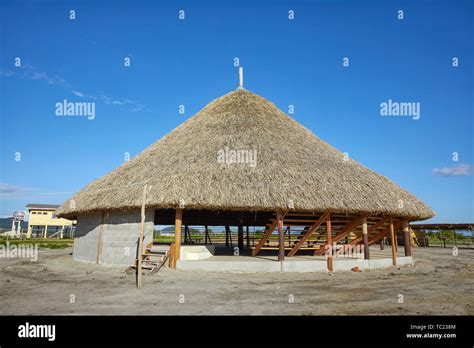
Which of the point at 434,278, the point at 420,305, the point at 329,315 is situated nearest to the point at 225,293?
the point at 329,315

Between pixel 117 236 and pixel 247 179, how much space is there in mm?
6772

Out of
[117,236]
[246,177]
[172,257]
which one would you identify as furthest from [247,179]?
[117,236]

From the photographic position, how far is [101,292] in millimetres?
9477

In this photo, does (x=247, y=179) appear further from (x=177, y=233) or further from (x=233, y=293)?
(x=233, y=293)

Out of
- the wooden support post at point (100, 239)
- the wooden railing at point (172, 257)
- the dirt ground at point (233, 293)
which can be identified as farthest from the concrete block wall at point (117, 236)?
the wooden railing at point (172, 257)

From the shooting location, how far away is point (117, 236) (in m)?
15.4

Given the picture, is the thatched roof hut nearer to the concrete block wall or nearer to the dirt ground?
the concrete block wall

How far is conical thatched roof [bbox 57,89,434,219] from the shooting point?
45.2ft

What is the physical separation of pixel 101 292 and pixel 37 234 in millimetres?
52492

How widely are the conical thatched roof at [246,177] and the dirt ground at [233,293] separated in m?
2.95

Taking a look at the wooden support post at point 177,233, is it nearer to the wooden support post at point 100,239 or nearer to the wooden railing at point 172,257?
the wooden railing at point 172,257

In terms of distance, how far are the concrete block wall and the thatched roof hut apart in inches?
9.3

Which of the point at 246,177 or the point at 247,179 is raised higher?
the point at 246,177
